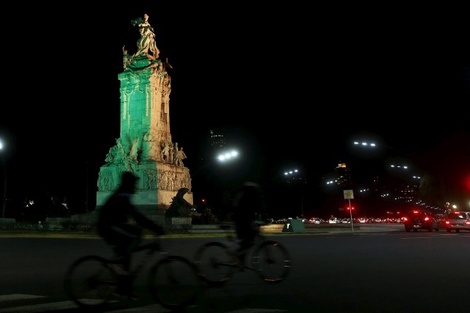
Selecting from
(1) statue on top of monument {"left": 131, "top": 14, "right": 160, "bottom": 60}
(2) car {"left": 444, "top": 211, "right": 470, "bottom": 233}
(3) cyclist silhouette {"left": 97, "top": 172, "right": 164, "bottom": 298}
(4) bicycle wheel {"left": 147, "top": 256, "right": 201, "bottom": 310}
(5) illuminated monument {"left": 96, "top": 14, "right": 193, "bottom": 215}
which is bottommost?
(4) bicycle wheel {"left": 147, "top": 256, "right": 201, "bottom": 310}

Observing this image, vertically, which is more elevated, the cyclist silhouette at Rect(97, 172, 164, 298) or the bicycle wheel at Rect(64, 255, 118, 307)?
the cyclist silhouette at Rect(97, 172, 164, 298)

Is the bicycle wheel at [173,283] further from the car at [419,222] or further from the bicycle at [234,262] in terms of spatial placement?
the car at [419,222]

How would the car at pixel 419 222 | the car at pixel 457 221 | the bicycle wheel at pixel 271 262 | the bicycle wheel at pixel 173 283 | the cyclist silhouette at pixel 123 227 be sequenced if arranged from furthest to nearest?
the car at pixel 419 222 → the car at pixel 457 221 → the bicycle wheel at pixel 271 262 → the cyclist silhouette at pixel 123 227 → the bicycle wheel at pixel 173 283

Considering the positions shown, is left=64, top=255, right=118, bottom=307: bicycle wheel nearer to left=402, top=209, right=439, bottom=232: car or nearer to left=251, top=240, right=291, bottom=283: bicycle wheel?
left=251, top=240, right=291, bottom=283: bicycle wheel

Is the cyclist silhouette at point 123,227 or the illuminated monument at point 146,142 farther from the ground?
the illuminated monument at point 146,142

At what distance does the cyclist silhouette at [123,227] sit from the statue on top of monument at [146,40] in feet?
134

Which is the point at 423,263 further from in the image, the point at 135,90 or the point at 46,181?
the point at 46,181

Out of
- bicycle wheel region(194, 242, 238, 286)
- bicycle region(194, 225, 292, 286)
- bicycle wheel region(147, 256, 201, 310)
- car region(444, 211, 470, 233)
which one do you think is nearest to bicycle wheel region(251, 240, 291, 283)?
bicycle region(194, 225, 292, 286)

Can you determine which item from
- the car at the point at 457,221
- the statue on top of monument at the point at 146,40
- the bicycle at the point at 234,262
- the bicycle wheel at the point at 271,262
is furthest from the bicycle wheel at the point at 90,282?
the statue on top of monument at the point at 146,40

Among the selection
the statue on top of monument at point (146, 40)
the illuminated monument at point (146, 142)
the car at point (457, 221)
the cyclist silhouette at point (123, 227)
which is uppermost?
the statue on top of monument at point (146, 40)

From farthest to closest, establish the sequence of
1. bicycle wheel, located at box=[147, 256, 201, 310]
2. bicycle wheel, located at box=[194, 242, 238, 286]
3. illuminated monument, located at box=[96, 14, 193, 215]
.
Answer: illuminated monument, located at box=[96, 14, 193, 215] < bicycle wheel, located at box=[194, 242, 238, 286] < bicycle wheel, located at box=[147, 256, 201, 310]

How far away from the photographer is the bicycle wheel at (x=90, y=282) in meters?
7.86

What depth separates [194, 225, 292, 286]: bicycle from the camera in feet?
33.1

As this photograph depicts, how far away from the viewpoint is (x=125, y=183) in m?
8.43
